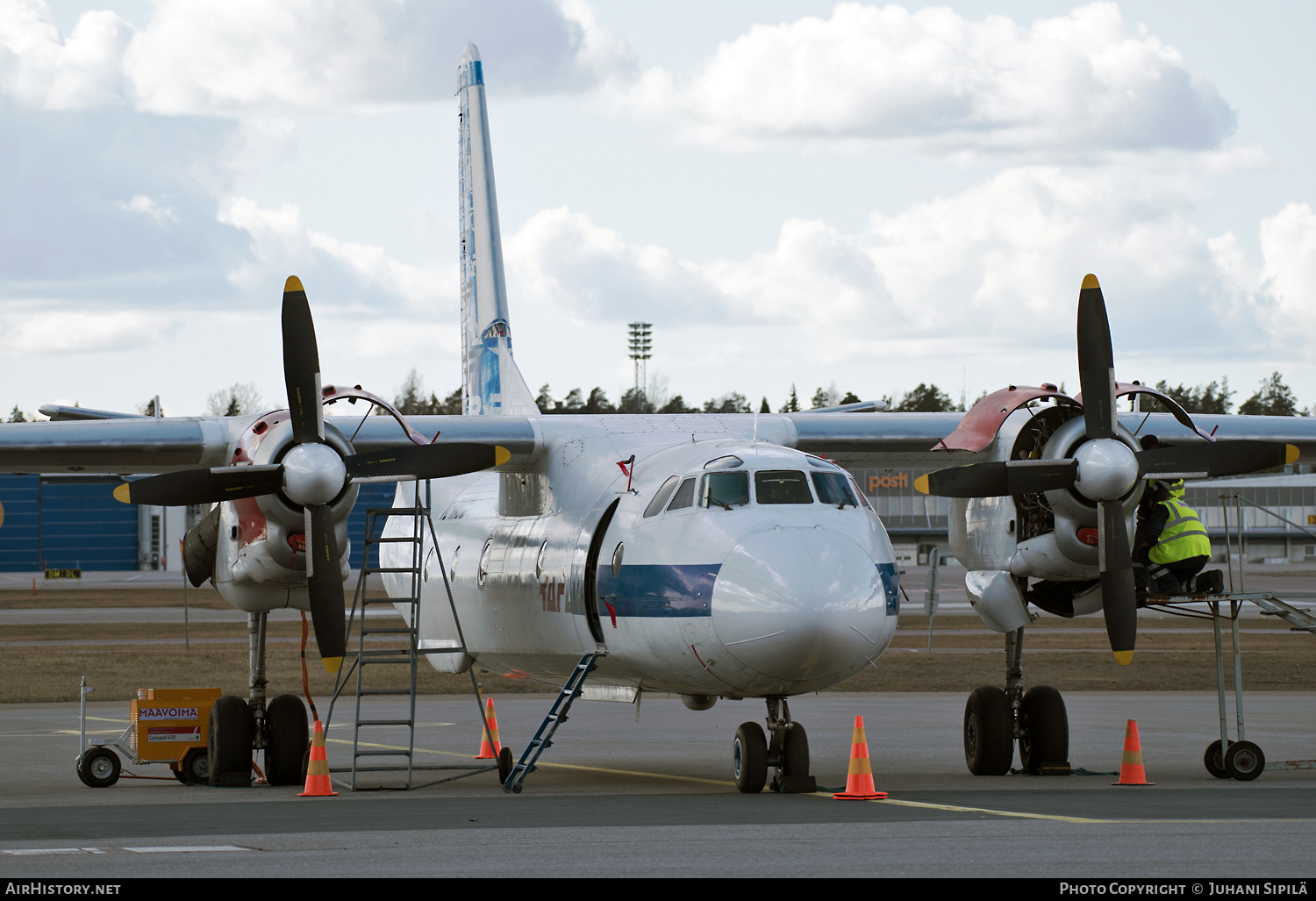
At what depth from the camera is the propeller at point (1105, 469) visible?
15.0m

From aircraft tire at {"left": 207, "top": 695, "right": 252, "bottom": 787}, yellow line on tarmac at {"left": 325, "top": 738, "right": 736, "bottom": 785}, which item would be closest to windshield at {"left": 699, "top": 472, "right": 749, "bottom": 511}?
yellow line on tarmac at {"left": 325, "top": 738, "right": 736, "bottom": 785}

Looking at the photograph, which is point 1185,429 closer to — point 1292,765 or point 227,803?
point 1292,765

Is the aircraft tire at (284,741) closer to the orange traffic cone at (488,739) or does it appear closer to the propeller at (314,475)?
the propeller at (314,475)

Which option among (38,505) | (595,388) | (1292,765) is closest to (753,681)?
(1292,765)

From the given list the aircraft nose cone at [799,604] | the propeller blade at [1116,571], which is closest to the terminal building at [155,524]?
the propeller blade at [1116,571]

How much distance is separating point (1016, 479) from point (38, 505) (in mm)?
94100

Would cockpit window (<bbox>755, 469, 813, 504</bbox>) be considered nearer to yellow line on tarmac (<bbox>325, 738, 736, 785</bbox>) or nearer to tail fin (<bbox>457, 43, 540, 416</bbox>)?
yellow line on tarmac (<bbox>325, 738, 736, 785</bbox>)

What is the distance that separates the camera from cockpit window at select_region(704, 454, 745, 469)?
13.8m

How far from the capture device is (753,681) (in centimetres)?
1304

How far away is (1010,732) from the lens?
16.7 metres

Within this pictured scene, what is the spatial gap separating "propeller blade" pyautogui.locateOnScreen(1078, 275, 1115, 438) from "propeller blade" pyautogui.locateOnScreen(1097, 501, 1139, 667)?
0.81 meters

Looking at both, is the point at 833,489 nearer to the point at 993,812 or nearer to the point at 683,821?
the point at 993,812

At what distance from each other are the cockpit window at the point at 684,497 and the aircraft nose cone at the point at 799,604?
1011mm

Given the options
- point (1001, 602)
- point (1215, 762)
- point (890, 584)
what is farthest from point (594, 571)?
point (1215, 762)
